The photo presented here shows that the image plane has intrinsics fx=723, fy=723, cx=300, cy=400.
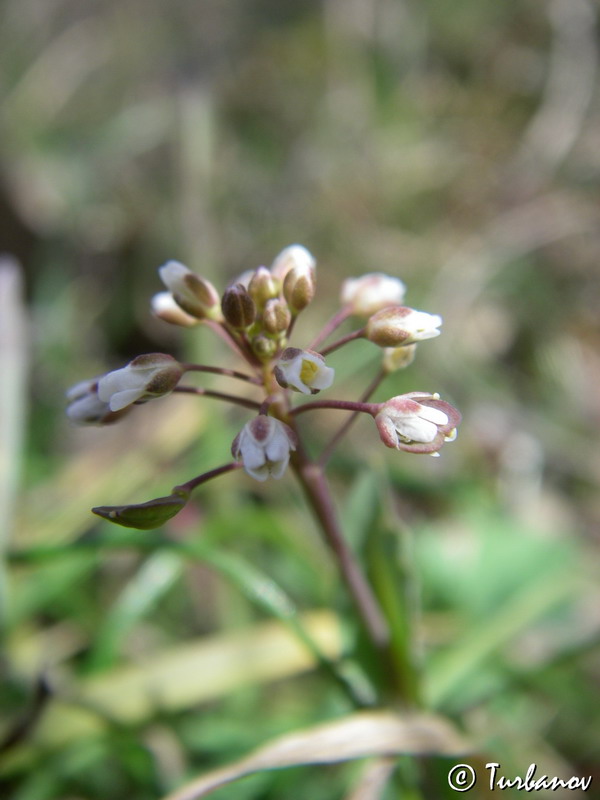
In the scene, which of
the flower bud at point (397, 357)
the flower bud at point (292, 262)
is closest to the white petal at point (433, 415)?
the flower bud at point (397, 357)

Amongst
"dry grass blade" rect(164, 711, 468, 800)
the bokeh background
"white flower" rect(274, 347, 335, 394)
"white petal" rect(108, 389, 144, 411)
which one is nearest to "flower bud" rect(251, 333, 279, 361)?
"white flower" rect(274, 347, 335, 394)

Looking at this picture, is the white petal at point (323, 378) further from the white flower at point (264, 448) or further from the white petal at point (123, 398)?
the white petal at point (123, 398)

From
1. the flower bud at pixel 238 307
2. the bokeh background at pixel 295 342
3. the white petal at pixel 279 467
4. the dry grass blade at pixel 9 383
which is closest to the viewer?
the white petal at pixel 279 467

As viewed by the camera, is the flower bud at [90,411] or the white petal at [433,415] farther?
the flower bud at [90,411]

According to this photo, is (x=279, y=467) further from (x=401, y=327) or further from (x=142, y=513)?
(x=401, y=327)

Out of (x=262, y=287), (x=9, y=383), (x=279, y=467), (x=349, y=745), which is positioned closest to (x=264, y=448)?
(x=279, y=467)

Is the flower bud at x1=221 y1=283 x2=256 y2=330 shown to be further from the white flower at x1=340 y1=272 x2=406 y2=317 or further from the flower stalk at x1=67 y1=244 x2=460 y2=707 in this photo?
the white flower at x1=340 y1=272 x2=406 y2=317
